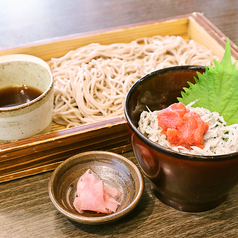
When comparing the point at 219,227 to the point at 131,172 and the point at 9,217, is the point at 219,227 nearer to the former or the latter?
the point at 131,172

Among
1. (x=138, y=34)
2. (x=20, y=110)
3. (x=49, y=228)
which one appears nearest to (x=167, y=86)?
(x=20, y=110)

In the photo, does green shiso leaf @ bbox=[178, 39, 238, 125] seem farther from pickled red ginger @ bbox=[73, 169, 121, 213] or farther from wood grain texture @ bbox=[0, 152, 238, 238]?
pickled red ginger @ bbox=[73, 169, 121, 213]

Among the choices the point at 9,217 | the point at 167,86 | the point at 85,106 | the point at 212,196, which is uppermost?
the point at 167,86

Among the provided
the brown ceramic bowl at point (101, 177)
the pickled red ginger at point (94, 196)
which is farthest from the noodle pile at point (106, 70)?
the pickled red ginger at point (94, 196)

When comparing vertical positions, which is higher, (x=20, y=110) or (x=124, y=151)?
(x=20, y=110)

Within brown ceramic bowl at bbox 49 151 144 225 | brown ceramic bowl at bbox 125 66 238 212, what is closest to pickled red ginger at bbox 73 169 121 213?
brown ceramic bowl at bbox 49 151 144 225

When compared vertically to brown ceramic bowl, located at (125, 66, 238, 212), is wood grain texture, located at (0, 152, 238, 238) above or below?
below

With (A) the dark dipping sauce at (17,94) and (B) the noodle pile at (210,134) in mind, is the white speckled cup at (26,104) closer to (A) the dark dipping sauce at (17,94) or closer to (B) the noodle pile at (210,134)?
(A) the dark dipping sauce at (17,94)
